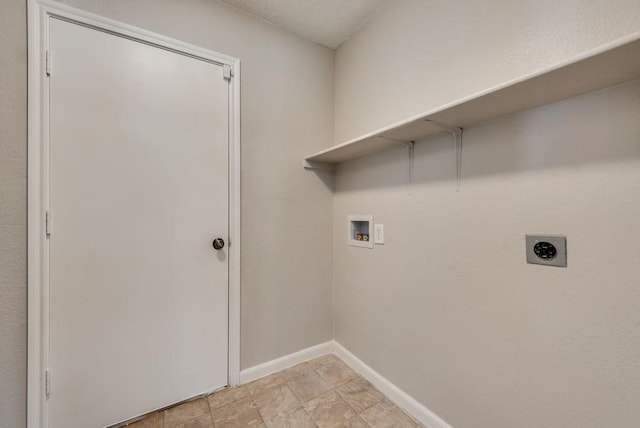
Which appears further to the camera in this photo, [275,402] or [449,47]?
[275,402]

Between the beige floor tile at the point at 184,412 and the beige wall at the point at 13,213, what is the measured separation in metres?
0.62

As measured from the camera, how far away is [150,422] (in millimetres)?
1422

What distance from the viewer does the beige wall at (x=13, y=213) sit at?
1.16 metres

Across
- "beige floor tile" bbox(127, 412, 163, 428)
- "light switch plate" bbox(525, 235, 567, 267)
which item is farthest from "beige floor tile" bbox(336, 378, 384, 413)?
"light switch plate" bbox(525, 235, 567, 267)

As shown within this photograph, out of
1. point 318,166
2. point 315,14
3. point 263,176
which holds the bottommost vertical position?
point 263,176

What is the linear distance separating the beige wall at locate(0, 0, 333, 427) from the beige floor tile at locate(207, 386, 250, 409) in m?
0.15

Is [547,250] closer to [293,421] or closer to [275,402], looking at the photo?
[293,421]

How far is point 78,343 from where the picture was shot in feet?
4.29

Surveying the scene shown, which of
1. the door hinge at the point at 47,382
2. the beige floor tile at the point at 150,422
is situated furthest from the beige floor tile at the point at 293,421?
the door hinge at the point at 47,382

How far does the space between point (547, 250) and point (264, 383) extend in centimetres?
181

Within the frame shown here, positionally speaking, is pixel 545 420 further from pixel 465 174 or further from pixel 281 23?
pixel 281 23

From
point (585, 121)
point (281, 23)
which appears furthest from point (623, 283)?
point (281, 23)

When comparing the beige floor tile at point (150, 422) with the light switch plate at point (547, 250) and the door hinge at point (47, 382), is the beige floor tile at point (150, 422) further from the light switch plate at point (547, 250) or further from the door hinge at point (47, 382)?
the light switch plate at point (547, 250)

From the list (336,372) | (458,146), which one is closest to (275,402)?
(336,372)
